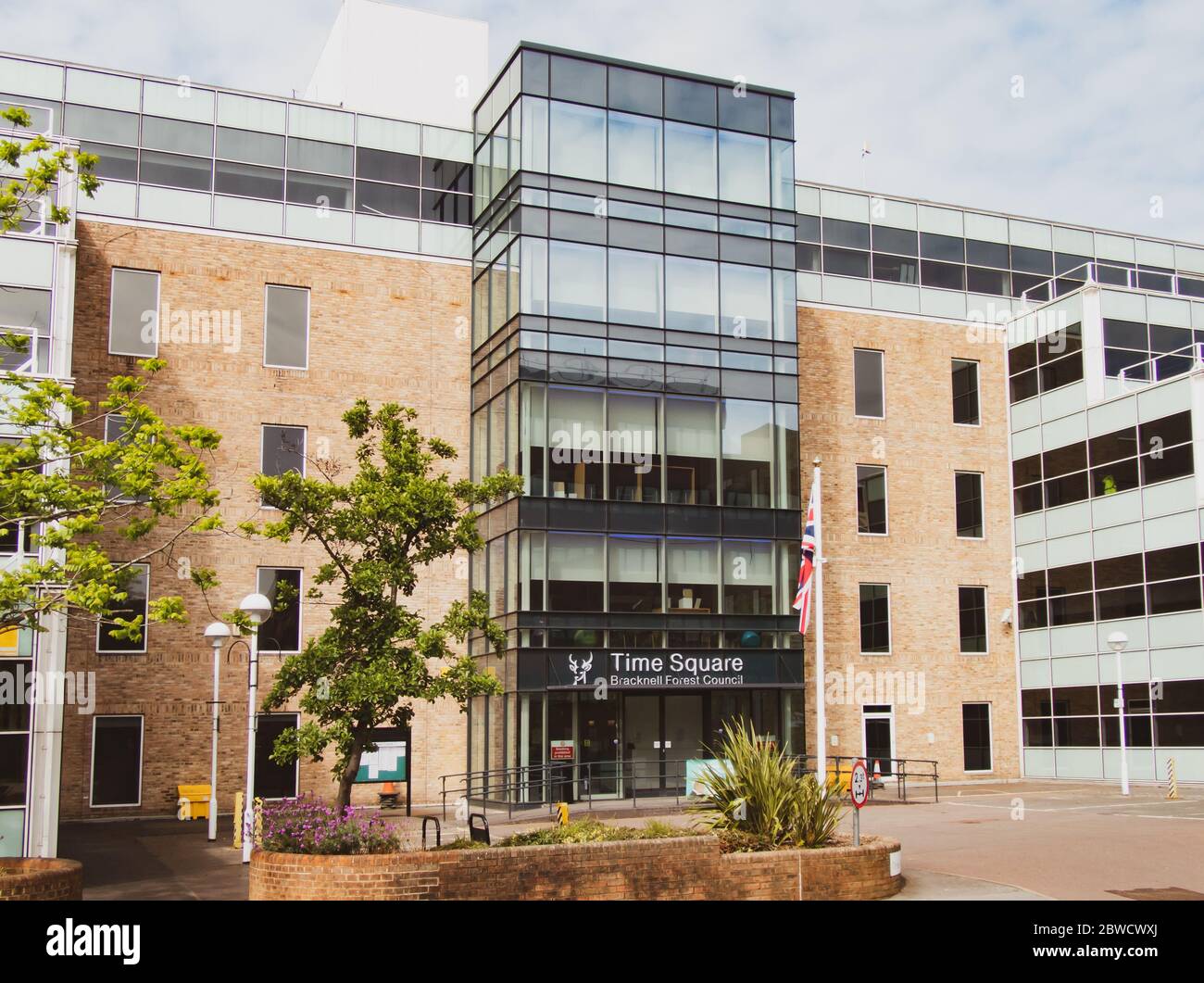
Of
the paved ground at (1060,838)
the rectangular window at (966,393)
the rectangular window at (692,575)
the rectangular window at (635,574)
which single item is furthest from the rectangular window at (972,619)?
the rectangular window at (635,574)

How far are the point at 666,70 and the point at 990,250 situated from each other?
13.9 m

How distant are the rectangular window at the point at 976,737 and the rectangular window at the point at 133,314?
25864 mm

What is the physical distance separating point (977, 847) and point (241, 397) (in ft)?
69.0

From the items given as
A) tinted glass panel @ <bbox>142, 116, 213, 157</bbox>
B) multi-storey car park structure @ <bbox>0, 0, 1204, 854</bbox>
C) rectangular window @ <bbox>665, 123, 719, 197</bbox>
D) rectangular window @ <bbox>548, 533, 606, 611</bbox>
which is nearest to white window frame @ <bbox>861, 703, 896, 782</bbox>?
multi-storey car park structure @ <bbox>0, 0, 1204, 854</bbox>

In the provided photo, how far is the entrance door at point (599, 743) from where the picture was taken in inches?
1200

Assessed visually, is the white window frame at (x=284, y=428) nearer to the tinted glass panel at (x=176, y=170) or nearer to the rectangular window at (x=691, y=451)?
the tinted glass panel at (x=176, y=170)

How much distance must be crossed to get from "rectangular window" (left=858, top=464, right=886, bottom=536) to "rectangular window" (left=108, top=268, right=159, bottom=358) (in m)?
20.7

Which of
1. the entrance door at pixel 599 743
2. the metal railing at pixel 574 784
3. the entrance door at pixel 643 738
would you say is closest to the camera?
the metal railing at pixel 574 784

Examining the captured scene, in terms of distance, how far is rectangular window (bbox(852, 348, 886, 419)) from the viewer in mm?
38406

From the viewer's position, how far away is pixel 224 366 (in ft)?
104

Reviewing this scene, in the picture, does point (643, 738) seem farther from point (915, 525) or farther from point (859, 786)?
point (859, 786)

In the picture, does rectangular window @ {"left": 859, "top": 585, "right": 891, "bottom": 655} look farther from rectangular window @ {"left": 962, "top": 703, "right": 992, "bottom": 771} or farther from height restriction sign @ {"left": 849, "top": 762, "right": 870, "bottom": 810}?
height restriction sign @ {"left": 849, "top": 762, "right": 870, "bottom": 810}
